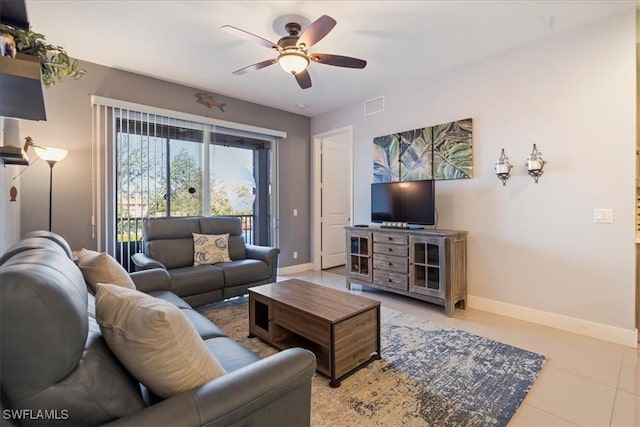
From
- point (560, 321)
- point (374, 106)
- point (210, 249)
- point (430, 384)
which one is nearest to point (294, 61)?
point (374, 106)

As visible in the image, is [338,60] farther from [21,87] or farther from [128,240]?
[128,240]

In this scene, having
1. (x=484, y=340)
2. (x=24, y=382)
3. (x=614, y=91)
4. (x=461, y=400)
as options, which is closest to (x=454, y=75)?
(x=614, y=91)

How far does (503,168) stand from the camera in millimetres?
3189

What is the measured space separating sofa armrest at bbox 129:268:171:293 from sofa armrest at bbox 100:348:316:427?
1888mm

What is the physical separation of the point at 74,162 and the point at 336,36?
322 cm

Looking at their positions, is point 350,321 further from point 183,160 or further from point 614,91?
point 183,160

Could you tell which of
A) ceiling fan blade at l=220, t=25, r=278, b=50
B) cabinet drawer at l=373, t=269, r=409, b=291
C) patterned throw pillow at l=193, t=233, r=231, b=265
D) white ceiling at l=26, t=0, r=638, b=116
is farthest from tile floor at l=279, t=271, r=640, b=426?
ceiling fan blade at l=220, t=25, r=278, b=50

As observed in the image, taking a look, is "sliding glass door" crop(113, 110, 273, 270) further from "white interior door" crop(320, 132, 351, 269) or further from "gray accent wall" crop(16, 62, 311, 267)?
"white interior door" crop(320, 132, 351, 269)

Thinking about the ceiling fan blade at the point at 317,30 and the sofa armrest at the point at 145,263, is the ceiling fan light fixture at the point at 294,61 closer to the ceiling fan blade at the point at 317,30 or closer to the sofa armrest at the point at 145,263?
the ceiling fan blade at the point at 317,30

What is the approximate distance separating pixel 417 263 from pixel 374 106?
2.41 m

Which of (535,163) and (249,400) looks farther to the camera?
(535,163)

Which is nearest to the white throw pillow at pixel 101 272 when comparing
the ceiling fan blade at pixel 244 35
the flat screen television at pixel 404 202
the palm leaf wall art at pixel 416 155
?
the ceiling fan blade at pixel 244 35

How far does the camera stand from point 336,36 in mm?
2936

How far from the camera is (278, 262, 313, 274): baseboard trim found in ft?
17.3
